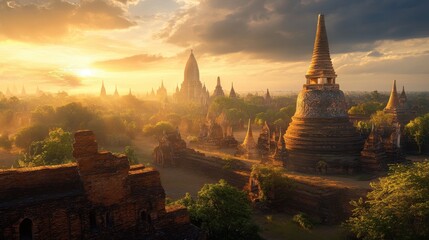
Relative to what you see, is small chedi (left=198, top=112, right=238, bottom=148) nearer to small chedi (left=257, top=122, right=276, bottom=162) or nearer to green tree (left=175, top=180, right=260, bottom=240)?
small chedi (left=257, top=122, right=276, bottom=162)

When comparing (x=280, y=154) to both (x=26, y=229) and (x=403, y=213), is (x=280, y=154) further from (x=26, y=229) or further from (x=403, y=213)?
(x=26, y=229)

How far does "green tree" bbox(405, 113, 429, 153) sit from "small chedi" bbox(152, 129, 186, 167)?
89.6 ft

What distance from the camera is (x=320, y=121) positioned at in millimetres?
32219

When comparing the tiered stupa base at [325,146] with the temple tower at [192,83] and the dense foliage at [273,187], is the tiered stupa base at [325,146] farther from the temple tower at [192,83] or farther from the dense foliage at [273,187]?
the temple tower at [192,83]

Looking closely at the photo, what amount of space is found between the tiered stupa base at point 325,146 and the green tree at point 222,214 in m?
15.7

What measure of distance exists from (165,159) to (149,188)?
24.8 m

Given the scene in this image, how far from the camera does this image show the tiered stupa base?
30344mm

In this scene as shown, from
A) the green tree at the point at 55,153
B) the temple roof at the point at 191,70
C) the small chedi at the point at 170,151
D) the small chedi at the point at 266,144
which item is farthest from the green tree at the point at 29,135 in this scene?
the temple roof at the point at 191,70

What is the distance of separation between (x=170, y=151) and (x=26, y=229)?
2664cm

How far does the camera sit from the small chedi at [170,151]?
121 ft

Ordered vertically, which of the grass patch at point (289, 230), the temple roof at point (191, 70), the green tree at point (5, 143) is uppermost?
the temple roof at point (191, 70)

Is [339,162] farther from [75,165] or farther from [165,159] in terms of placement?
[75,165]

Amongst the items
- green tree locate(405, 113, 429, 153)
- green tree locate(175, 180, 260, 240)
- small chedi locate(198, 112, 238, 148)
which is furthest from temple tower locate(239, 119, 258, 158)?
green tree locate(175, 180, 260, 240)

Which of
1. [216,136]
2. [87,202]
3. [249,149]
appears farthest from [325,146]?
[87,202]
